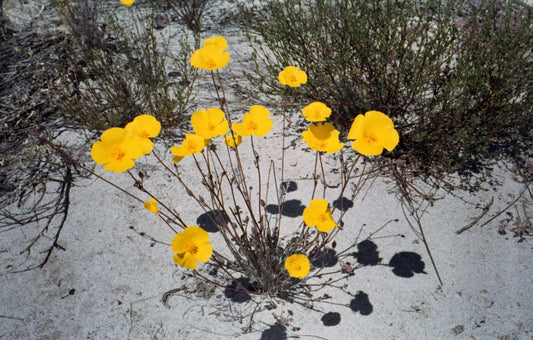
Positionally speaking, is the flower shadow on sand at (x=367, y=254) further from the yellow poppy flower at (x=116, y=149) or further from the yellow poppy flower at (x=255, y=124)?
the yellow poppy flower at (x=116, y=149)

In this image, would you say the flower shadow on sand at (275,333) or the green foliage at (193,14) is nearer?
the flower shadow on sand at (275,333)

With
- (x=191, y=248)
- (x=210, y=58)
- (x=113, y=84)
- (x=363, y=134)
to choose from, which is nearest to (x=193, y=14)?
(x=113, y=84)

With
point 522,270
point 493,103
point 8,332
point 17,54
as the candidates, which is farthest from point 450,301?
point 17,54

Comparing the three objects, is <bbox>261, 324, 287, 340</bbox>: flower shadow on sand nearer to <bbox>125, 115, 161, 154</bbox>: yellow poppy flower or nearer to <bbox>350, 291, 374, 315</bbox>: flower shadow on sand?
<bbox>350, 291, 374, 315</bbox>: flower shadow on sand

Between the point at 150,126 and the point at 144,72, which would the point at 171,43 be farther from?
the point at 150,126

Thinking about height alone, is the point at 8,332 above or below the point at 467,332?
below

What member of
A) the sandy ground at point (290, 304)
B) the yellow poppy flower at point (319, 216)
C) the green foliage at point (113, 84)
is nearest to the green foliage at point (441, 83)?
the sandy ground at point (290, 304)

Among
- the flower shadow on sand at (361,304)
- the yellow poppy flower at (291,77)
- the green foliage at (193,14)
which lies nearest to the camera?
the yellow poppy flower at (291,77)

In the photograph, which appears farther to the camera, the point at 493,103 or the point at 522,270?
the point at 493,103
